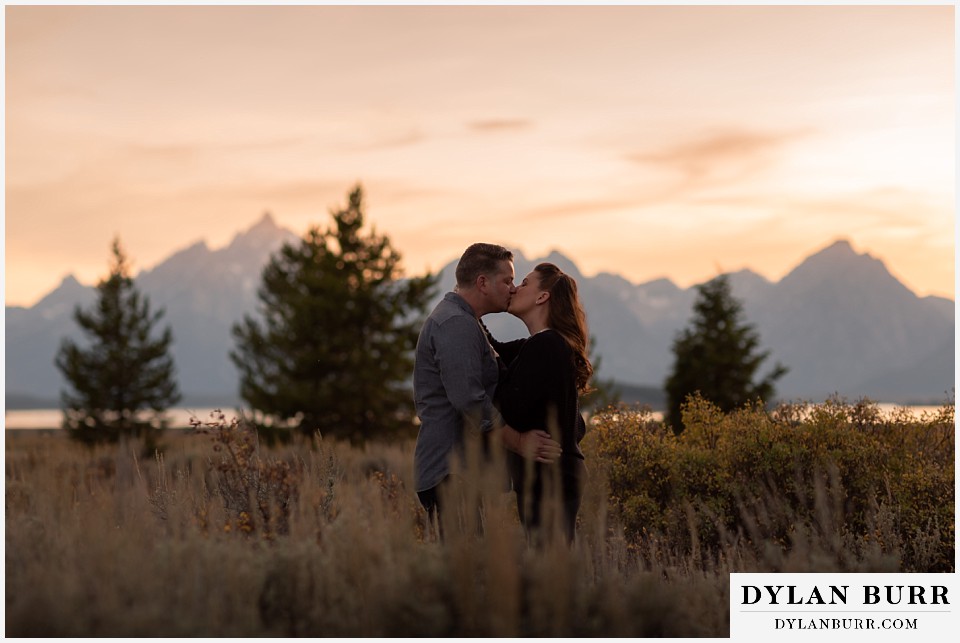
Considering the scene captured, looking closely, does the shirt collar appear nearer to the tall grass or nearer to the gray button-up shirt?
the gray button-up shirt

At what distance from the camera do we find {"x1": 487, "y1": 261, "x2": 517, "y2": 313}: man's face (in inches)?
233

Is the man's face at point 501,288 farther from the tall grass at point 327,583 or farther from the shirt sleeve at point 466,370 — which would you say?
the tall grass at point 327,583

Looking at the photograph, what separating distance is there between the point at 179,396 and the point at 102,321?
4449 millimetres

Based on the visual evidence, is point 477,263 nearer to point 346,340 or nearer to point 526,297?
point 526,297

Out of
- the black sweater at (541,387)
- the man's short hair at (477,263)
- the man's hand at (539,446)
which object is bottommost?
the man's hand at (539,446)

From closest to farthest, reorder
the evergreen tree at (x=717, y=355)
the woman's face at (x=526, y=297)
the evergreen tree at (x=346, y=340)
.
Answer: the woman's face at (x=526, y=297), the evergreen tree at (x=346, y=340), the evergreen tree at (x=717, y=355)

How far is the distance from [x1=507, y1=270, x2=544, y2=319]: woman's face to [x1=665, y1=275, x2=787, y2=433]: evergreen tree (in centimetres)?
2713

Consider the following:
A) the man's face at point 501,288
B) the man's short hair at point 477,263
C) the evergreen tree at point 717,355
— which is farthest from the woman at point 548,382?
the evergreen tree at point 717,355

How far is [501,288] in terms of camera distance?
5.95 m

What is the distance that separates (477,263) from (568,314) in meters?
0.64

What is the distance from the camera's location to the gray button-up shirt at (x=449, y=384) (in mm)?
5516

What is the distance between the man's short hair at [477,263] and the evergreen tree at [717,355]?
2736 cm

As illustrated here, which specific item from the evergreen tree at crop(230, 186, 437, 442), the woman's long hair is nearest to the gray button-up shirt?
the woman's long hair

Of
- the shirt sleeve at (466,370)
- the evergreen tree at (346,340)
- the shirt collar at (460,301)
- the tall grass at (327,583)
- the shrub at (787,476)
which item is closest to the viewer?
the tall grass at (327,583)
